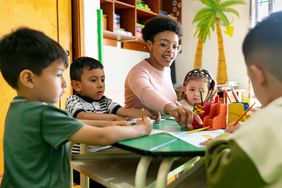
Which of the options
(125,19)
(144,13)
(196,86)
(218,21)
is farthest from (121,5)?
(196,86)

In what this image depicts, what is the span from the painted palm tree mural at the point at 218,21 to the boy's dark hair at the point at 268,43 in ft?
10.9

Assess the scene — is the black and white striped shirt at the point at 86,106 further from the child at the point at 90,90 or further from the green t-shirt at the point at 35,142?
the green t-shirt at the point at 35,142

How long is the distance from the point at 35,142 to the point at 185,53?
3.94 m

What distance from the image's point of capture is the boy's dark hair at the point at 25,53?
0.94 metres

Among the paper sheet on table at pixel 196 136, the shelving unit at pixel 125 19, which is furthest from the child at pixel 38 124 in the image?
the shelving unit at pixel 125 19

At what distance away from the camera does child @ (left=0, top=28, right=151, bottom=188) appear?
2.86ft

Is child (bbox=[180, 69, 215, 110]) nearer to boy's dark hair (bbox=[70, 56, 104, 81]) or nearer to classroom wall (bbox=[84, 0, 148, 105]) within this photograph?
boy's dark hair (bbox=[70, 56, 104, 81])

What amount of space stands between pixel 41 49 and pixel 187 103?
937 mm

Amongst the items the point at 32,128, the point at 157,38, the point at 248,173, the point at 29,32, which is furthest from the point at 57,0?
the point at 248,173

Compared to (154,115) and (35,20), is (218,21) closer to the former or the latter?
(35,20)

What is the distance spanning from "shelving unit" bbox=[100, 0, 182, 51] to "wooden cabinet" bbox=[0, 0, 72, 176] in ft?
2.75

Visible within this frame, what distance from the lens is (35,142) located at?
900 millimetres

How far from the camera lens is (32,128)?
890 mm

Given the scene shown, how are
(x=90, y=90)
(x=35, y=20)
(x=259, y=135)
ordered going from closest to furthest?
(x=259, y=135) → (x=90, y=90) → (x=35, y=20)
